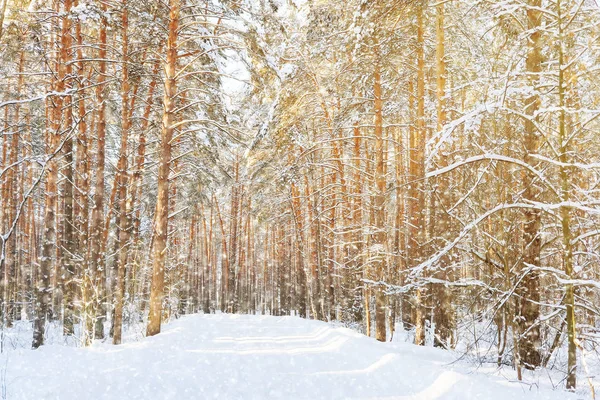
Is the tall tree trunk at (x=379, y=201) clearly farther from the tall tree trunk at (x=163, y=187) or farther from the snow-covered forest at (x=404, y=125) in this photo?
the tall tree trunk at (x=163, y=187)

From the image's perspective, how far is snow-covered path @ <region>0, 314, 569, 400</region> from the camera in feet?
14.9

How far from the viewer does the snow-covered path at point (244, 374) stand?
454 cm

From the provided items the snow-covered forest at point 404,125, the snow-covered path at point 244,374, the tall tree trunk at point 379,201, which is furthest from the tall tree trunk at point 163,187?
the tall tree trunk at point 379,201

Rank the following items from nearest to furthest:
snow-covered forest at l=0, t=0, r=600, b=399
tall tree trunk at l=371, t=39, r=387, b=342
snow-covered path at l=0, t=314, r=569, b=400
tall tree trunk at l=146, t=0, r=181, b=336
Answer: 1. snow-covered path at l=0, t=314, r=569, b=400
2. snow-covered forest at l=0, t=0, r=600, b=399
3. tall tree trunk at l=146, t=0, r=181, b=336
4. tall tree trunk at l=371, t=39, r=387, b=342

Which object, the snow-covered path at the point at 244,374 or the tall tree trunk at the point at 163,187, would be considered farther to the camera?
the tall tree trunk at the point at 163,187

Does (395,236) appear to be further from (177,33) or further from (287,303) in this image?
(287,303)

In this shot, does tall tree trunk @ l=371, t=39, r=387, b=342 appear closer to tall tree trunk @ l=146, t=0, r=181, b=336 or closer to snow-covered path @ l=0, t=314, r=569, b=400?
snow-covered path @ l=0, t=314, r=569, b=400

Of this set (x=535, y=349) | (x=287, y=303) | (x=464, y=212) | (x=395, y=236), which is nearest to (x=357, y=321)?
(x=395, y=236)

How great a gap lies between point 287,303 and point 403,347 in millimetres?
25122

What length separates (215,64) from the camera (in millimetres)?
10195

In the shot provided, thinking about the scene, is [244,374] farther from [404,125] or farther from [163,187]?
[404,125]

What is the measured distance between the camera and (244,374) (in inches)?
222

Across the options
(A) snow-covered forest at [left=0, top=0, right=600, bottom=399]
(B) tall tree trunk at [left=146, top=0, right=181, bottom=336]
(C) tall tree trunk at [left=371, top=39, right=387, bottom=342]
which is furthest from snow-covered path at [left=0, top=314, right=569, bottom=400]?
(C) tall tree trunk at [left=371, top=39, right=387, bottom=342]

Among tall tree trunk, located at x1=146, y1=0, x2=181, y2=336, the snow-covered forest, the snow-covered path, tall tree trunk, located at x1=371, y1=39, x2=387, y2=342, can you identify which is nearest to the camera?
the snow-covered path
